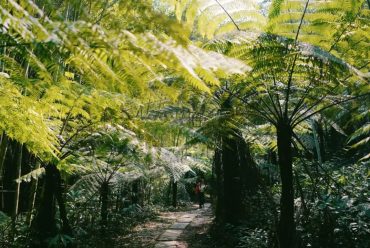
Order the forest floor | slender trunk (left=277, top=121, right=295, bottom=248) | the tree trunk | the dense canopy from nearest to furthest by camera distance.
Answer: the dense canopy < slender trunk (left=277, top=121, right=295, bottom=248) < the tree trunk < the forest floor

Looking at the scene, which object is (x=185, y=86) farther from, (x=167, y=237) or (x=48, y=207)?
(x=167, y=237)

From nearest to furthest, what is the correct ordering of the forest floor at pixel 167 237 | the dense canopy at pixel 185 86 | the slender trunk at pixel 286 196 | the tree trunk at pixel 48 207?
the dense canopy at pixel 185 86, the slender trunk at pixel 286 196, the tree trunk at pixel 48 207, the forest floor at pixel 167 237

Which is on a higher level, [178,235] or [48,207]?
[48,207]

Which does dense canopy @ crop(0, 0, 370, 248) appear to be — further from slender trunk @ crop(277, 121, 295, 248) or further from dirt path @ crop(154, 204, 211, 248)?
dirt path @ crop(154, 204, 211, 248)

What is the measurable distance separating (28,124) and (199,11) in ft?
5.90

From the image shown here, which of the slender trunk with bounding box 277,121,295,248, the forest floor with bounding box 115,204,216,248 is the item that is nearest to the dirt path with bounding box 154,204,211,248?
the forest floor with bounding box 115,204,216,248

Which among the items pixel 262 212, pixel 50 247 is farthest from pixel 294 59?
pixel 262 212

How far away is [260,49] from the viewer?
2.71 metres

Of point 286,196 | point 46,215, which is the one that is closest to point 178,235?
point 46,215

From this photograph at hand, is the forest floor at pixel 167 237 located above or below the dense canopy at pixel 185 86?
below

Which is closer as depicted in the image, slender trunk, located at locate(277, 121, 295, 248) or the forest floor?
slender trunk, located at locate(277, 121, 295, 248)

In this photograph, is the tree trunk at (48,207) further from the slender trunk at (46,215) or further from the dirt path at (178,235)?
the dirt path at (178,235)

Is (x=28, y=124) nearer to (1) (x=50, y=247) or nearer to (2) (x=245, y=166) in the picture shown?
(1) (x=50, y=247)

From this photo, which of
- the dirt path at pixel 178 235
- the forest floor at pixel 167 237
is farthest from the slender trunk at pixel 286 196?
the dirt path at pixel 178 235
